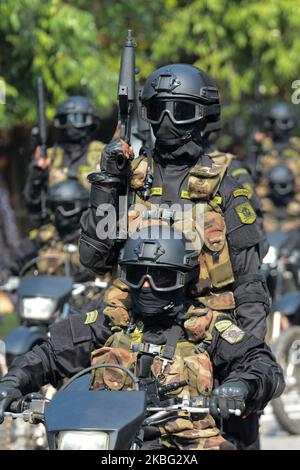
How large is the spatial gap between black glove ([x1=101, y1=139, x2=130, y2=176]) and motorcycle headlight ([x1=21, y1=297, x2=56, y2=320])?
3.27 meters

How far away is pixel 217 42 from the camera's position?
17750mm

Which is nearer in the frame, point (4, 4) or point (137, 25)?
point (4, 4)

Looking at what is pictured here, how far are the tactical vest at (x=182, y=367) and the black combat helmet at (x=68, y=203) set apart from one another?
13.7 feet

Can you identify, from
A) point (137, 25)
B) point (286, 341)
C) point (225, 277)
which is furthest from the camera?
point (137, 25)

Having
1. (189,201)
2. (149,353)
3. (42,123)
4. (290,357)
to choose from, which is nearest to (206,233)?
(189,201)

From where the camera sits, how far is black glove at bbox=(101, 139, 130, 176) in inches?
218

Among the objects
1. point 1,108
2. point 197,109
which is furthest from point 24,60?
point 197,109

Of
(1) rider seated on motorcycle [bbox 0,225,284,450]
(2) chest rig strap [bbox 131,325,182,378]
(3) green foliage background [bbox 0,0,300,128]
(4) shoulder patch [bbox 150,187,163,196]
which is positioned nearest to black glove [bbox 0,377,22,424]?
(1) rider seated on motorcycle [bbox 0,225,284,450]

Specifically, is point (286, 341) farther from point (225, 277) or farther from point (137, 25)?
point (137, 25)

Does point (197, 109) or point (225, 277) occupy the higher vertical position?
point (197, 109)

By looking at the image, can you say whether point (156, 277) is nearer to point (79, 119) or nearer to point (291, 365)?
point (291, 365)

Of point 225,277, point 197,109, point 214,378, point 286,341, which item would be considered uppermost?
point 197,109

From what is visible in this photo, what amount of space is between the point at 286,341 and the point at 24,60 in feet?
→ 16.9

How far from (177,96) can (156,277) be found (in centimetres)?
92
